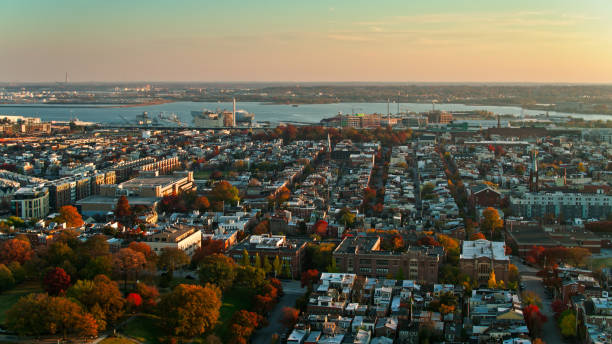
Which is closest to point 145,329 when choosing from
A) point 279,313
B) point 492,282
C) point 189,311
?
point 189,311

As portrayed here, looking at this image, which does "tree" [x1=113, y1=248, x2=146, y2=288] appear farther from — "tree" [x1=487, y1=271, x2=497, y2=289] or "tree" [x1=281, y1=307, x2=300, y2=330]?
"tree" [x1=487, y1=271, x2=497, y2=289]

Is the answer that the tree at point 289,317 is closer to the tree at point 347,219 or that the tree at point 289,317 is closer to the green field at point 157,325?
the green field at point 157,325

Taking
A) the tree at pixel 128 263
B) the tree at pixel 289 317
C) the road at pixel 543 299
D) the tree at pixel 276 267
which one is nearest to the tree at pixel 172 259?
the tree at pixel 128 263

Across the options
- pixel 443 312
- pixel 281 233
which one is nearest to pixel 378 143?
pixel 281 233

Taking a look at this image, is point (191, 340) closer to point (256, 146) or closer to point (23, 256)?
point (23, 256)

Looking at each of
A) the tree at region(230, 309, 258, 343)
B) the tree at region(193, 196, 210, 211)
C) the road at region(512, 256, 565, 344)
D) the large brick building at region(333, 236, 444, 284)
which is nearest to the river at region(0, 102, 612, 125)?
the tree at region(193, 196, 210, 211)

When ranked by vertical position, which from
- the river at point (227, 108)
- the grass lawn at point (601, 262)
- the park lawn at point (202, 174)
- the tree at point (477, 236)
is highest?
the river at point (227, 108)
